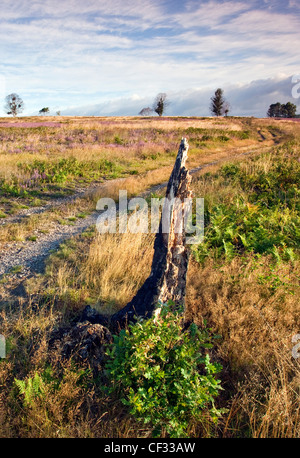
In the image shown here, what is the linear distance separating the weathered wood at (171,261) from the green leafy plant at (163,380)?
29.2 inches

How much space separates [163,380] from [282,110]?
3509 inches

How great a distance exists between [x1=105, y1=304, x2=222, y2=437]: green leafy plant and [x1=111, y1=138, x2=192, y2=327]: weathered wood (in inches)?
29.2

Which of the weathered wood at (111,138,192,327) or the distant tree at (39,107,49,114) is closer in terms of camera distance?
the weathered wood at (111,138,192,327)

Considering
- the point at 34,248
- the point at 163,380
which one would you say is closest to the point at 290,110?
the point at 34,248

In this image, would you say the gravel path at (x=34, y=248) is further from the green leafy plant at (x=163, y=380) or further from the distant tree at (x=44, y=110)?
the distant tree at (x=44, y=110)

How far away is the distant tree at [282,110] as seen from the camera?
74.1 meters

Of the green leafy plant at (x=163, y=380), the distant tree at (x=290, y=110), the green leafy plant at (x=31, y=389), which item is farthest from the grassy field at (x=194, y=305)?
the distant tree at (x=290, y=110)

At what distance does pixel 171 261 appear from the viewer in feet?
12.3

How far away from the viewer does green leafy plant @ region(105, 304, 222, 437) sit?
238 cm

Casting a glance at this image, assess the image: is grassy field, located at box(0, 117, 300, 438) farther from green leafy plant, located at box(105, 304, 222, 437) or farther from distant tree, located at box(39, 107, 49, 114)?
distant tree, located at box(39, 107, 49, 114)

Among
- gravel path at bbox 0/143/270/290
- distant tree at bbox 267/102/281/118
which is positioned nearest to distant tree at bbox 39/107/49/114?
distant tree at bbox 267/102/281/118

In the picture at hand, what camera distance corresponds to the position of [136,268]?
529 cm
